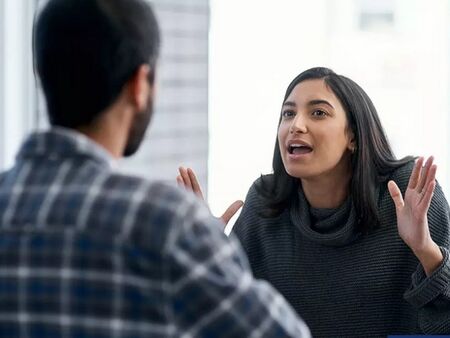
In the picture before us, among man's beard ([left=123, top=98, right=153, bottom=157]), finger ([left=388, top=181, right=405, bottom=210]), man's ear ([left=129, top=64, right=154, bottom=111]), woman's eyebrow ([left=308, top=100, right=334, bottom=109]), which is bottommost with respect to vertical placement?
finger ([left=388, top=181, right=405, bottom=210])

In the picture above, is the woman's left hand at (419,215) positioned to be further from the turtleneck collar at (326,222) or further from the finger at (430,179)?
the turtleneck collar at (326,222)

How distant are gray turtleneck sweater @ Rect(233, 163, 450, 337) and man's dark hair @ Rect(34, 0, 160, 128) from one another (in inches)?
49.2

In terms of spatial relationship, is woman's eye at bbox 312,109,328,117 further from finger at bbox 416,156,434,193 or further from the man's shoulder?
the man's shoulder

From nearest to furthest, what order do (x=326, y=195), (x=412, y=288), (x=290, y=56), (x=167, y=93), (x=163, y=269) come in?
1. (x=163, y=269)
2. (x=412, y=288)
3. (x=326, y=195)
4. (x=167, y=93)
5. (x=290, y=56)

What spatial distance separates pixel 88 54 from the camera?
38.2 inches

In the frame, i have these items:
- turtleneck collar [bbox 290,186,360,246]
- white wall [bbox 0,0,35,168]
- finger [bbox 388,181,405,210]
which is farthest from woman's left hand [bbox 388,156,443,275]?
white wall [bbox 0,0,35,168]

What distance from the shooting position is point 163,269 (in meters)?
0.91

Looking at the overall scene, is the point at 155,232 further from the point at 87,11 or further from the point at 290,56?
the point at 290,56

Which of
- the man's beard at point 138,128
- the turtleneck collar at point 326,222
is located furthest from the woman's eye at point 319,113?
the man's beard at point 138,128

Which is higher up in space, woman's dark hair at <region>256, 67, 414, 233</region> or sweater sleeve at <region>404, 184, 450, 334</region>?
woman's dark hair at <region>256, 67, 414, 233</region>

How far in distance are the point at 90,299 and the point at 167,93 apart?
70.0 inches

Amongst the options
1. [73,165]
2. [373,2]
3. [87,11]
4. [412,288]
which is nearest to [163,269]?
[73,165]

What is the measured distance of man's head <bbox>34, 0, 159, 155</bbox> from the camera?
970mm

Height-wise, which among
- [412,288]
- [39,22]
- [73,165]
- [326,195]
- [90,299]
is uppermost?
[39,22]
